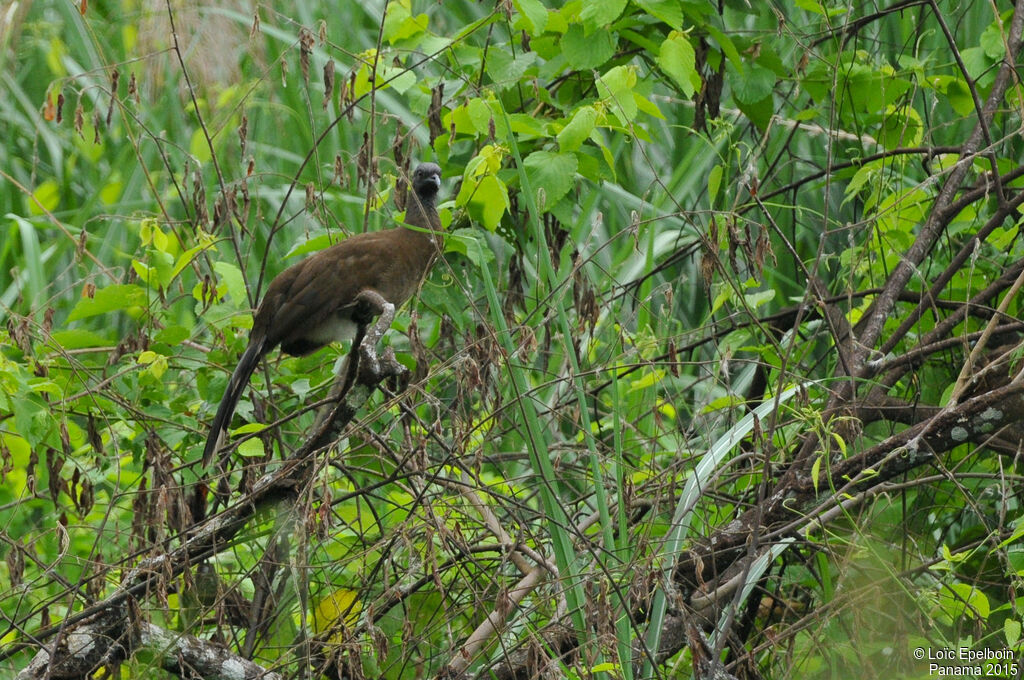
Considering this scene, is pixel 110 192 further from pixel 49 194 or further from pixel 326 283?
pixel 326 283

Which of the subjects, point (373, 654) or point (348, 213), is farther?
point (348, 213)

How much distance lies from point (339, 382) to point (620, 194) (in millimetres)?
1932

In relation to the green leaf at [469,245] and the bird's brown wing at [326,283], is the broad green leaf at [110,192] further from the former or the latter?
the green leaf at [469,245]

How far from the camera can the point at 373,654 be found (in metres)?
2.75

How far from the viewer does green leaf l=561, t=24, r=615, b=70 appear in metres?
2.98

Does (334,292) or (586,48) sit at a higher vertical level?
(586,48)

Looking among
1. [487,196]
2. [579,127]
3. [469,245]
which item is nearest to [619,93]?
[579,127]

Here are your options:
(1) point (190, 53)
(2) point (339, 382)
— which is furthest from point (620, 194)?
(2) point (339, 382)

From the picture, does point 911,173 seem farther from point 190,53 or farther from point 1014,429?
point 190,53

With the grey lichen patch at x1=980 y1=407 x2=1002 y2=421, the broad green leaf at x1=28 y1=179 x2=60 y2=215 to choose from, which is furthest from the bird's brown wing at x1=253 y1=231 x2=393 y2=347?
the broad green leaf at x1=28 y1=179 x2=60 y2=215

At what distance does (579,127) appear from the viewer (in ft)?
8.98

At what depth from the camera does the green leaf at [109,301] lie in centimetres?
298

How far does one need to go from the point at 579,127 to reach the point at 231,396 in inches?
44.9

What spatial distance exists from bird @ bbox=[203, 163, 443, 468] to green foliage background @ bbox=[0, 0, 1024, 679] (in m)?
0.08
